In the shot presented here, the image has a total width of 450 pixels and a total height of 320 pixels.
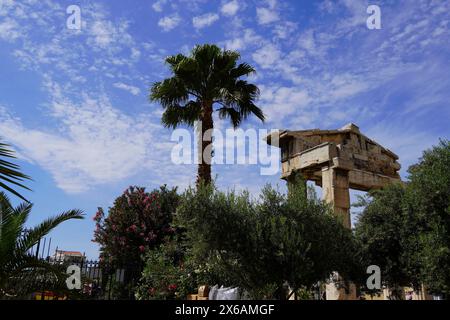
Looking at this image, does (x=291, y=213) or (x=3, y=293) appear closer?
(x=3, y=293)

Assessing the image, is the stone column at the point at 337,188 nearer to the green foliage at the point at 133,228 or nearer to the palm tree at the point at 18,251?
the green foliage at the point at 133,228

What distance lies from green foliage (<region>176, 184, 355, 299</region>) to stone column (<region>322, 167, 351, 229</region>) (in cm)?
443

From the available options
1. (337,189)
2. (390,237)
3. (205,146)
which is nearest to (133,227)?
(205,146)

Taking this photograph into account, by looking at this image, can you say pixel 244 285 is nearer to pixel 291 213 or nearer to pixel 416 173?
pixel 291 213

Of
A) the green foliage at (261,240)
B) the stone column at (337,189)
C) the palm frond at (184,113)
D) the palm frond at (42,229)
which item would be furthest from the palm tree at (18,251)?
the stone column at (337,189)

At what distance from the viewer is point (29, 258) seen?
9008mm

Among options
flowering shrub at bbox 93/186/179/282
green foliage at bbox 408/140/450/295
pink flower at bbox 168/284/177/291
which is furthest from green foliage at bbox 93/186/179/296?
green foliage at bbox 408/140/450/295

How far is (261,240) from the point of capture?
34.4 feet

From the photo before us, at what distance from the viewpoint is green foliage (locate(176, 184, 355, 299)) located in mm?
10414

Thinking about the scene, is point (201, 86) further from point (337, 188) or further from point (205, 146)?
point (337, 188)

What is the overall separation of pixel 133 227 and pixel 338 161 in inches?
344

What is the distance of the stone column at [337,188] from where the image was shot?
51.5 ft

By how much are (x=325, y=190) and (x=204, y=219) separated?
7046mm
